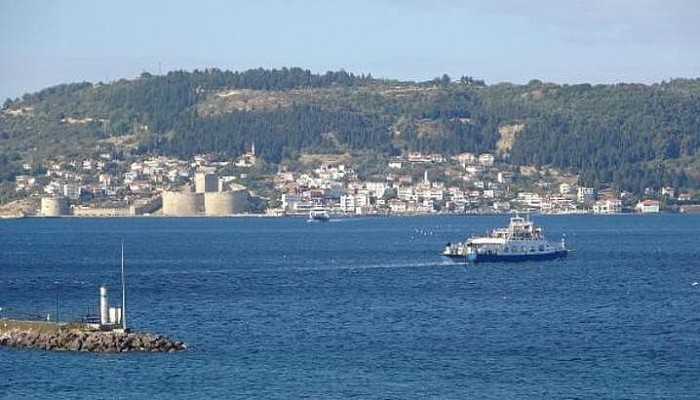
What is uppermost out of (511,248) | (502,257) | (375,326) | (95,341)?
(511,248)

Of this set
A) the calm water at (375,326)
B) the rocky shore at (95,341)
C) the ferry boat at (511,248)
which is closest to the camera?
the calm water at (375,326)

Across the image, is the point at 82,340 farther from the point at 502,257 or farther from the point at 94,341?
the point at 502,257

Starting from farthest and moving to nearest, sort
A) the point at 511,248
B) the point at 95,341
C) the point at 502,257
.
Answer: the point at 511,248 → the point at 502,257 → the point at 95,341

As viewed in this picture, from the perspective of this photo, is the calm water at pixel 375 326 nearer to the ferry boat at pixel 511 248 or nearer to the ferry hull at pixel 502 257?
the ferry hull at pixel 502 257

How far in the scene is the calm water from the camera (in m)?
50.8

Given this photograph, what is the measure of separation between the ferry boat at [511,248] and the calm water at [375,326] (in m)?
2.25

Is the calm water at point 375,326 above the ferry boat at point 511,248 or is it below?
below

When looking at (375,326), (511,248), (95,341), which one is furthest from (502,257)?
(95,341)

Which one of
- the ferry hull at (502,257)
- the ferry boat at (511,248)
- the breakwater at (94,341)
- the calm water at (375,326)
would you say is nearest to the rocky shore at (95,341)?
the breakwater at (94,341)

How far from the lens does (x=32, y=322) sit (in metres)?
60.9

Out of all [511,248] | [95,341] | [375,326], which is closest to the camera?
[95,341]

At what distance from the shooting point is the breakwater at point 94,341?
185 feet

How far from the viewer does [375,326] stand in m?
66.7

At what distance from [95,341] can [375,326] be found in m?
13.8
